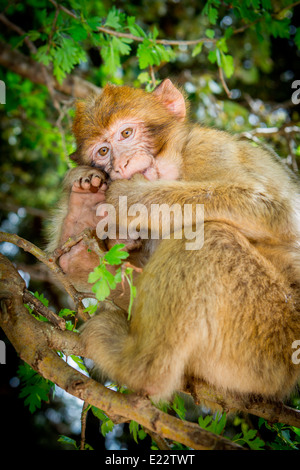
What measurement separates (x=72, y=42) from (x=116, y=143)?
122cm

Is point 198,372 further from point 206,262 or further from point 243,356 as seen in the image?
point 206,262

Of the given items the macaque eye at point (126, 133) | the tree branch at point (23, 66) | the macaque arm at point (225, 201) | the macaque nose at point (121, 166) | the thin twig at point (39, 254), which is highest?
the tree branch at point (23, 66)

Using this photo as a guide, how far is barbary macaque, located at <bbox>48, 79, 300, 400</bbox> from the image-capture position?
2680mm

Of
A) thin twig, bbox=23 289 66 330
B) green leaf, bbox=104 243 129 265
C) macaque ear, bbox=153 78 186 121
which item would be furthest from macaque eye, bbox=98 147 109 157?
green leaf, bbox=104 243 129 265

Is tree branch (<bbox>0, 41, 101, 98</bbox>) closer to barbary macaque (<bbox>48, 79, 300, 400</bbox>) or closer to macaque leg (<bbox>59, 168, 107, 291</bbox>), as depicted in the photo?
barbary macaque (<bbox>48, 79, 300, 400</bbox>)

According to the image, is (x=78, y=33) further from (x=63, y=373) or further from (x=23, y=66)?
(x=63, y=373)

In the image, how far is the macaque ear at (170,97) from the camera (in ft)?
13.5

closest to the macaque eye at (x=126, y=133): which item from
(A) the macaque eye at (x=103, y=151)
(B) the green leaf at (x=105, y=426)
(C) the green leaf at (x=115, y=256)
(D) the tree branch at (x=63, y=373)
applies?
(A) the macaque eye at (x=103, y=151)

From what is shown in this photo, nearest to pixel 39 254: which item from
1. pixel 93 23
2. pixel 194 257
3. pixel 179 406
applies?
pixel 194 257

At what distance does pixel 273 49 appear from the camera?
8.93 meters

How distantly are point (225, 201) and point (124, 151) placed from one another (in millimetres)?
1053

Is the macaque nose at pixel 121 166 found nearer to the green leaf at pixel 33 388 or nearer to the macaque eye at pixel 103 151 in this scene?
the macaque eye at pixel 103 151

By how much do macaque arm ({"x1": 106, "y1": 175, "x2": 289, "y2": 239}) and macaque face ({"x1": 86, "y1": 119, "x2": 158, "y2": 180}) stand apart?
37 centimetres

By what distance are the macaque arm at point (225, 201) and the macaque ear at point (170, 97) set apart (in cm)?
115
